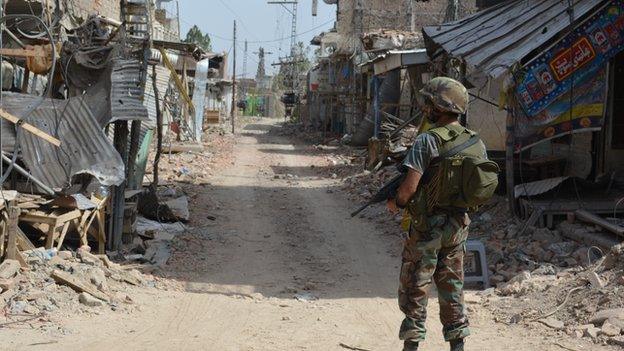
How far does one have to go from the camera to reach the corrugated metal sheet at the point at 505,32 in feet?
30.4

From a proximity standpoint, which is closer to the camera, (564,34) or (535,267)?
(535,267)

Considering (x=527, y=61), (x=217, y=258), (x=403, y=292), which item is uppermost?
(x=527, y=61)

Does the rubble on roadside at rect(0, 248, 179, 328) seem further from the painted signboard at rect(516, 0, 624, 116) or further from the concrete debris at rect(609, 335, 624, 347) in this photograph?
the painted signboard at rect(516, 0, 624, 116)

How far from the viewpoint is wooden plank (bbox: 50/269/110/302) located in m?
6.96

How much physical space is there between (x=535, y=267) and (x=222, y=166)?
13686mm

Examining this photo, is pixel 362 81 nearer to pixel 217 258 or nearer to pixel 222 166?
pixel 222 166

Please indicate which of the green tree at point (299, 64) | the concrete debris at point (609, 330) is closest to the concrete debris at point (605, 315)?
the concrete debris at point (609, 330)

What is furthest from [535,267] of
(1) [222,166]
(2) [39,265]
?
(1) [222,166]

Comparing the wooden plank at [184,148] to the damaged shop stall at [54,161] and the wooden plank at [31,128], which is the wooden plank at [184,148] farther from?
the wooden plank at [31,128]

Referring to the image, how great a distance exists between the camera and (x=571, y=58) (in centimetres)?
949

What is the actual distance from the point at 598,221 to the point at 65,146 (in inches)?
234

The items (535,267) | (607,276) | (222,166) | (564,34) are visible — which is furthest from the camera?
→ (222,166)

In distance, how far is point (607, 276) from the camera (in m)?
7.16

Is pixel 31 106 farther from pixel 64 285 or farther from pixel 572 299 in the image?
pixel 572 299
